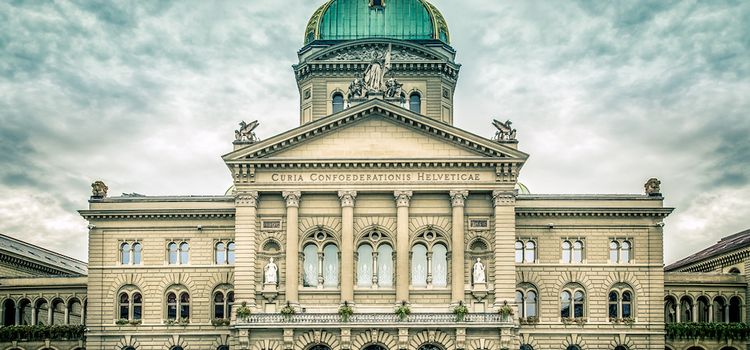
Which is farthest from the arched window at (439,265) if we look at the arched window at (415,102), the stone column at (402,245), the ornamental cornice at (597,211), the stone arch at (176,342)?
the stone arch at (176,342)

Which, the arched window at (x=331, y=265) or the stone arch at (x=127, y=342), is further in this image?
the stone arch at (x=127, y=342)

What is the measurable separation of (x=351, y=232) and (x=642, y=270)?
2138 centimetres

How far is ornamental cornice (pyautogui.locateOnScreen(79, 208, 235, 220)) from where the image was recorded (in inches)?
2896

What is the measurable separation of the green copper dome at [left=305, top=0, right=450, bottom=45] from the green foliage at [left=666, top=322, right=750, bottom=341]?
30589 mm

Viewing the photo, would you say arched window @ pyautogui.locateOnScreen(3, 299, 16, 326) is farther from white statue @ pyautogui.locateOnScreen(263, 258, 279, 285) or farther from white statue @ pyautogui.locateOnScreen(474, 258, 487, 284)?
white statue @ pyautogui.locateOnScreen(474, 258, 487, 284)

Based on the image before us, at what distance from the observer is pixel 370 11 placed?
87000mm

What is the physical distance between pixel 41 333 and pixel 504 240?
34591mm

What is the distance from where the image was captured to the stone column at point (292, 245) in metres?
67.7

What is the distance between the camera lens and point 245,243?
6831 centimetres

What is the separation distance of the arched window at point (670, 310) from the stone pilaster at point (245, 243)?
1241 inches

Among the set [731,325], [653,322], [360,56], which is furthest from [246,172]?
[731,325]

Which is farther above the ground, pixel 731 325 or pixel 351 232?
pixel 351 232

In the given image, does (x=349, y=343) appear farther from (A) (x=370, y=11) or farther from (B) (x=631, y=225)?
(A) (x=370, y=11)

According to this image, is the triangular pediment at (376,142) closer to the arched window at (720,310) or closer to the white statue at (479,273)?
the white statue at (479,273)
